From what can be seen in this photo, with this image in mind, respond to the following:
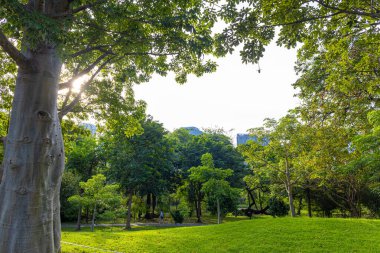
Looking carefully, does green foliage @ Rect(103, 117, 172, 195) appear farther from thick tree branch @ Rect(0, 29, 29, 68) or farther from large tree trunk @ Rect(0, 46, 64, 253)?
thick tree branch @ Rect(0, 29, 29, 68)

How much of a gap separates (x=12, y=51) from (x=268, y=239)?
933 centimetres

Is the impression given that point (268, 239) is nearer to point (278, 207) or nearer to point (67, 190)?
point (278, 207)

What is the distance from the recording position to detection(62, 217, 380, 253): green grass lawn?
8.27 meters

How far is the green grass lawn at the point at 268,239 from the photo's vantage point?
8266 millimetres

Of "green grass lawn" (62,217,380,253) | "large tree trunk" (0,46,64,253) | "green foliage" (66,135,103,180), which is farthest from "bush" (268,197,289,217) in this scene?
"large tree trunk" (0,46,64,253)

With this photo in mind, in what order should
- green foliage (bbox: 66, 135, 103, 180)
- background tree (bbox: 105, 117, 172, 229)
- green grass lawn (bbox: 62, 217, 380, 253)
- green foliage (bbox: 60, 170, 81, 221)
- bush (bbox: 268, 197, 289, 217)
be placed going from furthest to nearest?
green foliage (bbox: 66, 135, 103, 180) < green foliage (bbox: 60, 170, 81, 221) < bush (bbox: 268, 197, 289, 217) < background tree (bbox: 105, 117, 172, 229) < green grass lawn (bbox: 62, 217, 380, 253)

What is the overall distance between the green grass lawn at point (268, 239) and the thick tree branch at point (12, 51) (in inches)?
252

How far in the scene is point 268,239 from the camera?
30.3ft

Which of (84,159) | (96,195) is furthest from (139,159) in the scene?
(84,159)

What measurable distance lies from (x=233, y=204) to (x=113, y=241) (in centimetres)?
1302

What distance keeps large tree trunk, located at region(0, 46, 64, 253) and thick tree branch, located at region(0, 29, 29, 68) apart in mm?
132

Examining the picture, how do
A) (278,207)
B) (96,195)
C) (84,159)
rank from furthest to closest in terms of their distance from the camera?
(84,159) < (278,207) < (96,195)

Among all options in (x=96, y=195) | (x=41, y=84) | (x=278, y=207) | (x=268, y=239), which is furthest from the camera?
(x=278, y=207)

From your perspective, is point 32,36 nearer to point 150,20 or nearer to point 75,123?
point 150,20
